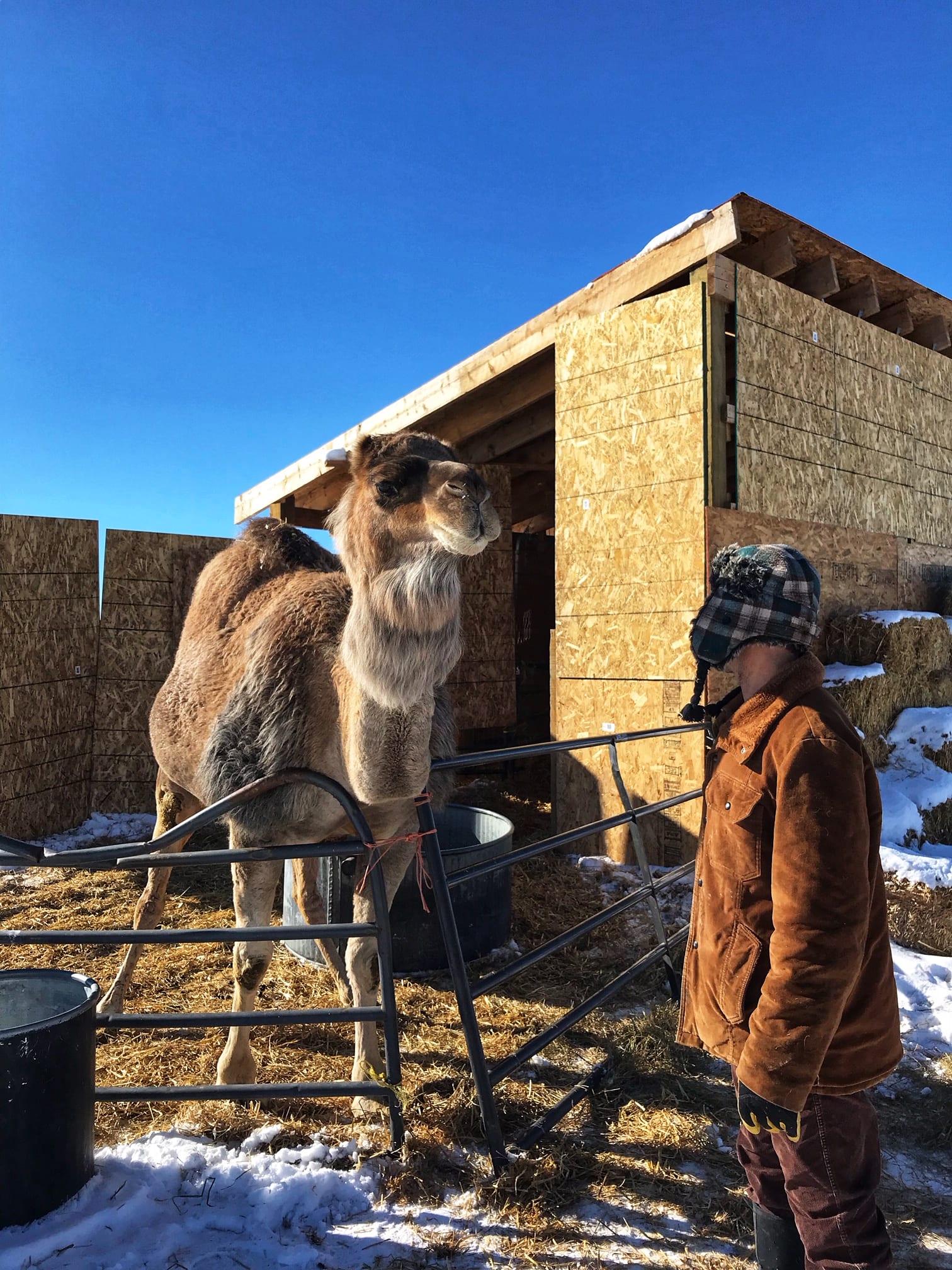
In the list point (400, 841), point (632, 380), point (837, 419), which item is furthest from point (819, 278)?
point (400, 841)

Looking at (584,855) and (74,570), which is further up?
(74,570)

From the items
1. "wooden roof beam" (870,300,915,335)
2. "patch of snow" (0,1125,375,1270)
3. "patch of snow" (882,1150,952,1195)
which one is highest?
"wooden roof beam" (870,300,915,335)

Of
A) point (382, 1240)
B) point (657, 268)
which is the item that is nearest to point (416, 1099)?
point (382, 1240)

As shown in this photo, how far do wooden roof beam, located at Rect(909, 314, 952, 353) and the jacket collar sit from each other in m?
8.73

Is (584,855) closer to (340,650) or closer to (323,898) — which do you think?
(323,898)

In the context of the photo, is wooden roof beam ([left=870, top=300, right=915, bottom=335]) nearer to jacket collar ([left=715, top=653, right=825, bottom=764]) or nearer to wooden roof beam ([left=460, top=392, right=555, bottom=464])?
wooden roof beam ([left=460, top=392, right=555, bottom=464])

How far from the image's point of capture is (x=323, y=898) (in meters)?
4.72

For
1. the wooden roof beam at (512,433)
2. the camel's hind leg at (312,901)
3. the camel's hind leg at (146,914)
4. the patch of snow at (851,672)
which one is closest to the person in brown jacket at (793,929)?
the camel's hind leg at (312,901)

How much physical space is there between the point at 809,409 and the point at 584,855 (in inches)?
175

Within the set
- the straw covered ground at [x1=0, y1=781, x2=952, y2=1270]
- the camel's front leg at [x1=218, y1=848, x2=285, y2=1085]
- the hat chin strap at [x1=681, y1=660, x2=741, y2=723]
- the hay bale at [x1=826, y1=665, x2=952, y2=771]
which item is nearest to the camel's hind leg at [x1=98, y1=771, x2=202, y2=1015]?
the straw covered ground at [x1=0, y1=781, x2=952, y2=1270]

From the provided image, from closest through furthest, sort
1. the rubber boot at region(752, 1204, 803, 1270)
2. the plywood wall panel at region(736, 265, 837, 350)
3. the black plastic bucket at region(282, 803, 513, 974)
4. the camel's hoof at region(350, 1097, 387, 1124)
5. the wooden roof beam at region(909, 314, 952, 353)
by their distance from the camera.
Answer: the rubber boot at region(752, 1204, 803, 1270) → the camel's hoof at region(350, 1097, 387, 1124) → the black plastic bucket at region(282, 803, 513, 974) → the plywood wall panel at region(736, 265, 837, 350) → the wooden roof beam at region(909, 314, 952, 353)

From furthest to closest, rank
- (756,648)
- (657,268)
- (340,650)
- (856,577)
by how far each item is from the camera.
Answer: (856,577) < (657,268) < (340,650) < (756,648)

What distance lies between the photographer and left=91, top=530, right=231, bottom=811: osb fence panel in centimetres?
860

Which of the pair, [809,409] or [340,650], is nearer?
[340,650]
